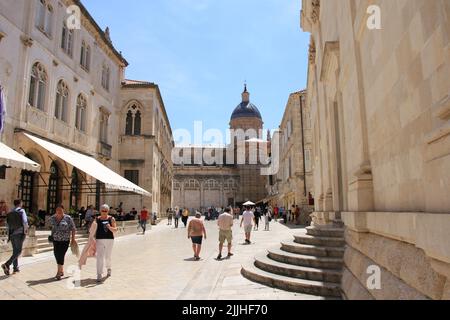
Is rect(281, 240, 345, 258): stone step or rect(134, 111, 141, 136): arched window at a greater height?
rect(134, 111, 141, 136): arched window

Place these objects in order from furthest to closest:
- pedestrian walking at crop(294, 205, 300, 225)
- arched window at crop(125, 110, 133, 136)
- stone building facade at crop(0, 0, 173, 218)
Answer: arched window at crop(125, 110, 133, 136) < pedestrian walking at crop(294, 205, 300, 225) < stone building facade at crop(0, 0, 173, 218)

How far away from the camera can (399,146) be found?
12.9 feet

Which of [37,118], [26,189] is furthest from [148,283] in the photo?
[37,118]

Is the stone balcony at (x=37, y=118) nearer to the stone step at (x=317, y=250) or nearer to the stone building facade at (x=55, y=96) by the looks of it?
the stone building facade at (x=55, y=96)

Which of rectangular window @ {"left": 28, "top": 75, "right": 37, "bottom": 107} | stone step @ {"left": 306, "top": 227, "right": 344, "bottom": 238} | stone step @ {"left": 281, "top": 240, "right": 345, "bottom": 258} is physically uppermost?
rectangular window @ {"left": 28, "top": 75, "right": 37, "bottom": 107}

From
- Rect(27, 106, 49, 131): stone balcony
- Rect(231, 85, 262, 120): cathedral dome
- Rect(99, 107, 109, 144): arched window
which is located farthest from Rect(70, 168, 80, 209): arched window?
Rect(231, 85, 262, 120): cathedral dome

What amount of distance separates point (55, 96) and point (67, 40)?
3822mm

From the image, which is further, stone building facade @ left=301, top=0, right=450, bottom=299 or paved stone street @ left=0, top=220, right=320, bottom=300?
paved stone street @ left=0, top=220, right=320, bottom=300

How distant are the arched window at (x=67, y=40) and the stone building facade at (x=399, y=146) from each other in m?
16.9

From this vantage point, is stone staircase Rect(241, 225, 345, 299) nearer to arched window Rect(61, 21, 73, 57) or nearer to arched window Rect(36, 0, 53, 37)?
arched window Rect(36, 0, 53, 37)

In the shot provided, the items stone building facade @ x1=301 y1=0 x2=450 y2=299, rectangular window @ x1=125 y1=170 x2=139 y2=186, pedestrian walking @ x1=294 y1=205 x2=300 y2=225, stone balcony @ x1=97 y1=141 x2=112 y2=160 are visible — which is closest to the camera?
stone building facade @ x1=301 y1=0 x2=450 y2=299

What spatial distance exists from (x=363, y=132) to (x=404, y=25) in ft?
7.62

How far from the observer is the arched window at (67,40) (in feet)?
63.3

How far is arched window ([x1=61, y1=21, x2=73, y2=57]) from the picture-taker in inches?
760
